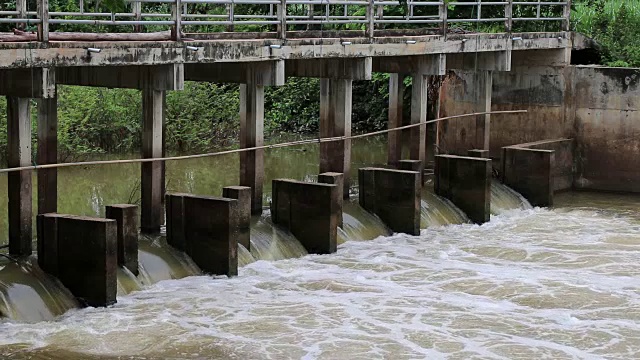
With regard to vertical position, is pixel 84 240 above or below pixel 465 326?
above

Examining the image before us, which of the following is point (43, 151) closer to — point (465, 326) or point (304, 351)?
point (304, 351)

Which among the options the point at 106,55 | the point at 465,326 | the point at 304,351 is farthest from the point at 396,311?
the point at 106,55

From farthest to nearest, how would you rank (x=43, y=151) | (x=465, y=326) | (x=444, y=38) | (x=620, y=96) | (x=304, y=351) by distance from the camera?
(x=620, y=96) → (x=444, y=38) → (x=43, y=151) → (x=465, y=326) → (x=304, y=351)

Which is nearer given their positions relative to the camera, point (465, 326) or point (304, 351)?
point (304, 351)

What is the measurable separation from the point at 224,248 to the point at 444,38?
758 cm

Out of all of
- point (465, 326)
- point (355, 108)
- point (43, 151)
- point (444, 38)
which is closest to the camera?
point (465, 326)

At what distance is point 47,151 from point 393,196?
6299 mm

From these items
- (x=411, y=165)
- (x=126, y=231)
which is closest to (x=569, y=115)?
(x=411, y=165)

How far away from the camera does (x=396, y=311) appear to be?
15.1 m

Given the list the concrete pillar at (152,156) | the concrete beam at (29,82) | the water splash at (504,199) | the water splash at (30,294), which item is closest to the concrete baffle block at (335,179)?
the concrete pillar at (152,156)

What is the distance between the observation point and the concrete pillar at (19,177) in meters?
14.9

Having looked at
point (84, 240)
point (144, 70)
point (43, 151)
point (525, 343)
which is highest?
point (144, 70)

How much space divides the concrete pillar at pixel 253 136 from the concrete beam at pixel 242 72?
181 millimetres

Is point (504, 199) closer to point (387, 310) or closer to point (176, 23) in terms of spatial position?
point (387, 310)
